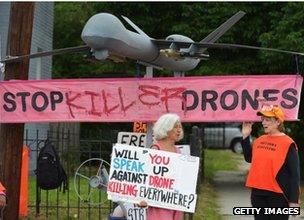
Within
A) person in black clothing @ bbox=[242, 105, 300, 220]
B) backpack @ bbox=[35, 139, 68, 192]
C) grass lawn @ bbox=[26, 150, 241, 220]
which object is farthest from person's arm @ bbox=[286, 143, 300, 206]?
grass lawn @ bbox=[26, 150, 241, 220]

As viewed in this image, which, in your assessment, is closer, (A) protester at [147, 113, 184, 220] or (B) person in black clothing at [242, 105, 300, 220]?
(A) protester at [147, 113, 184, 220]

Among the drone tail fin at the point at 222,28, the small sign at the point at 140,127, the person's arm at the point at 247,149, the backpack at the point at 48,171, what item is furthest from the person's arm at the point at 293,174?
the backpack at the point at 48,171

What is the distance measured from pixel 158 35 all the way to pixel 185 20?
1.00 meters

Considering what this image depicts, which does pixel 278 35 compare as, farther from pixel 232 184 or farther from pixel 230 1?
pixel 232 184

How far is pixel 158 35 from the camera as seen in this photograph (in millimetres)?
15336

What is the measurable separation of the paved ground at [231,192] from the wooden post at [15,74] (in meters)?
3.92

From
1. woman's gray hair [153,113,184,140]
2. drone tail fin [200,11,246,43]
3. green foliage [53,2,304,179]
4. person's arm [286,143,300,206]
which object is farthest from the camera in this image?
green foliage [53,2,304,179]

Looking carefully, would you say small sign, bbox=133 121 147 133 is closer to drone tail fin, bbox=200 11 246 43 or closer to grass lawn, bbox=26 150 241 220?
drone tail fin, bbox=200 11 246 43

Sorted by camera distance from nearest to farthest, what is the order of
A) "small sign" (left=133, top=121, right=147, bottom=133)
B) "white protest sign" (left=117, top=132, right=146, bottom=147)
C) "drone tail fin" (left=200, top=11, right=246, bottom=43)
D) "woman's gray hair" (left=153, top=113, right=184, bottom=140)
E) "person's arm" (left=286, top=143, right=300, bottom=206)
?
1. "woman's gray hair" (left=153, top=113, right=184, bottom=140)
2. "person's arm" (left=286, top=143, right=300, bottom=206)
3. "drone tail fin" (left=200, top=11, right=246, bottom=43)
4. "white protest sign" (left=117, top=132, right=146, bottom=147)
5. "small sign" (left=133, top=121, right=147, bottom=133)

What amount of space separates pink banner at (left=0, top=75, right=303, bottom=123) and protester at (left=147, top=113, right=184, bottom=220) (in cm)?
191

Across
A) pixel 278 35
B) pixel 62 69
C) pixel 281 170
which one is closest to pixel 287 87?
pixel 281 170

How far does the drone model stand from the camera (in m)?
6.68

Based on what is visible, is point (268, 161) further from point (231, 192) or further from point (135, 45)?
point (231, 192)

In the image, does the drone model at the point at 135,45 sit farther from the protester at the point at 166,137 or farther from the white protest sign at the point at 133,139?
the protester at the point at 166,137
